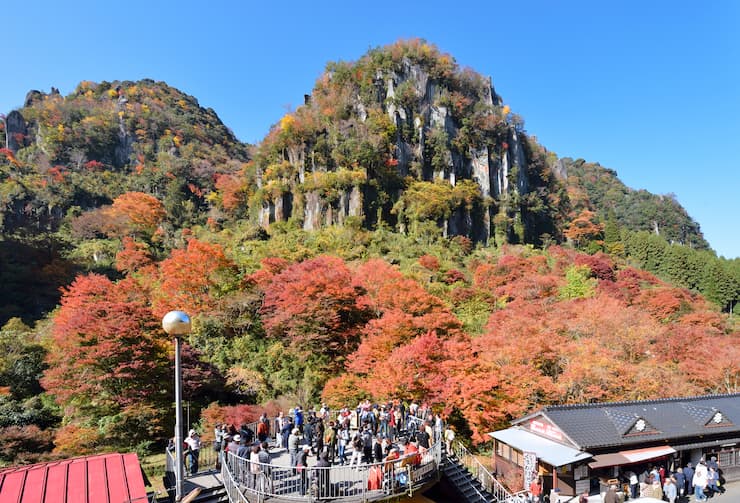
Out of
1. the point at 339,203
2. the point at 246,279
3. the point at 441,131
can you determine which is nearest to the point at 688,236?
the point at 441,131

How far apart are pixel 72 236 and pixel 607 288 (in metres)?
58.1

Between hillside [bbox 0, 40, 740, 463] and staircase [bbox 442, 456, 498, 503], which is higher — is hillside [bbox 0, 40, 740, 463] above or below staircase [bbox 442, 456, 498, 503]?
above

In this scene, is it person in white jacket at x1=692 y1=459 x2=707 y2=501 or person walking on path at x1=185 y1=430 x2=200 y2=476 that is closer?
person walking on path at x1=185 y1=430 x2=200 y2=476

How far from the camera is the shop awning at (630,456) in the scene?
516 inches

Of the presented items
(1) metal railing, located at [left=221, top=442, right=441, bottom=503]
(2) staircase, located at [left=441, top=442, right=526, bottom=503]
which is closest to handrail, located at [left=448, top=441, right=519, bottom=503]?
(2) staircase, located at [left=441, top=442, right=526, bottom=503]

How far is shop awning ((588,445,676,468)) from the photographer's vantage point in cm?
1310

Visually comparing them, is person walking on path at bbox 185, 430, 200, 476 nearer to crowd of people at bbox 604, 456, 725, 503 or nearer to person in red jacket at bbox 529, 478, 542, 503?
person in red jacket at bbox 529, 478, 542, 503

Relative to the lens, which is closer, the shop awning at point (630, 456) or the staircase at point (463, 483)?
the staircase at point (463, 483)

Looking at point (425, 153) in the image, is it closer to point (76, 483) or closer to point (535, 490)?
point (535, 490)

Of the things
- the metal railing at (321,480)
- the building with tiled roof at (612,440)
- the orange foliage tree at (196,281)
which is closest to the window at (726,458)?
the building with tiled roof at (612,440)

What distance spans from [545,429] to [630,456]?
2.70 meters

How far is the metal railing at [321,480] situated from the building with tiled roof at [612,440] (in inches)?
210

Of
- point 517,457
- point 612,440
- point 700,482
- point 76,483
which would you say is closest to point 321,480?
point 76,483

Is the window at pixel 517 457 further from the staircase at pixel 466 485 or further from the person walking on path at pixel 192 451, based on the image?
the person walking on path at pixel 192 451
